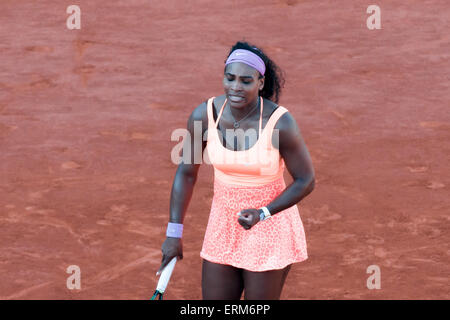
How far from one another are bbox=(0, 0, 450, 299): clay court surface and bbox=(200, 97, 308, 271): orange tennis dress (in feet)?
7.75

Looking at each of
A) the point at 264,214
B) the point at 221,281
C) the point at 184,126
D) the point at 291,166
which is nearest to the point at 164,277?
the point at 221,281

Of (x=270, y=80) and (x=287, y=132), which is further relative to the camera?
(x=270, y=80)

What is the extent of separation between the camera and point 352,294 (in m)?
5.54

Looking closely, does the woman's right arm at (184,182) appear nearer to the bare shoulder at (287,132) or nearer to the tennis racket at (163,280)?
the tennis racket at (163,280)

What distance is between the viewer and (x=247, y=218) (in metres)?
3.05

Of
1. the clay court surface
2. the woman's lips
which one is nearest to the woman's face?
the woman's lips

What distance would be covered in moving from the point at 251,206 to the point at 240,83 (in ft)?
1.93

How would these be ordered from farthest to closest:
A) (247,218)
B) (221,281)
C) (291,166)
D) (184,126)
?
(184,126)
(221,281)
(291,166)
(247,218)

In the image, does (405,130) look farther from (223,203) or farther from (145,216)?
(223,203)

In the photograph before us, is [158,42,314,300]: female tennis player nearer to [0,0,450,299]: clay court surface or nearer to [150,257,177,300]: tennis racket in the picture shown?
[150,257,177,300]: tennis racket

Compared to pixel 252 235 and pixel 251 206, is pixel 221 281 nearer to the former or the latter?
pixel 252 235

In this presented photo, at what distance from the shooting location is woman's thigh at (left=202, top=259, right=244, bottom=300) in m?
3.27

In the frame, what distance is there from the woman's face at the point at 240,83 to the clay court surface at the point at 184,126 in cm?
277

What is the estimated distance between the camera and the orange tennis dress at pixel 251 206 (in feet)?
10.2
